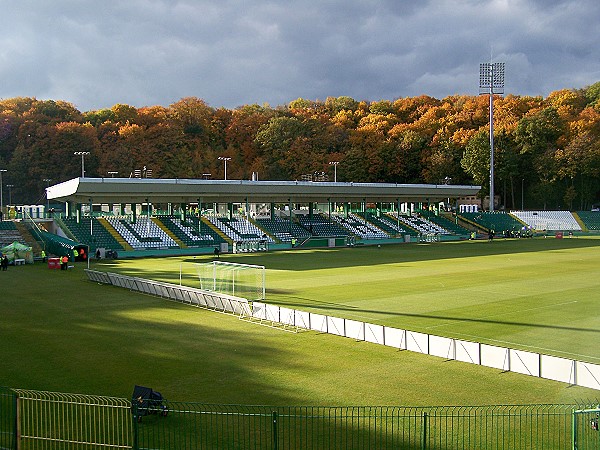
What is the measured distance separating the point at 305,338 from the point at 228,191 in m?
47.7

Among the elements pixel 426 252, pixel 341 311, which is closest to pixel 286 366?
pixel 341 311

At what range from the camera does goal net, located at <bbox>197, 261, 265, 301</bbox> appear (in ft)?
104

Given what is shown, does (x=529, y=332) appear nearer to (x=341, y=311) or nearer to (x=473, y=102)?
(x=341, y=311)

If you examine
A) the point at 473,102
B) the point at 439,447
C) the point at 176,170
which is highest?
the point at 473,102

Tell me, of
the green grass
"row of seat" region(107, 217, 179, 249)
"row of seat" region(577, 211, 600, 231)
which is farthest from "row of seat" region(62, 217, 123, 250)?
"row of seat" region(577, 211, 600, 231)

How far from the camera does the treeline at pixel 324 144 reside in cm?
9475

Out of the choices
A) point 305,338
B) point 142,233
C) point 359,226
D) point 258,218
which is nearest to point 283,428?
point 305,338

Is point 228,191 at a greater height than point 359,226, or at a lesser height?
greater

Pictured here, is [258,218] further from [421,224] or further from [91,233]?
[421,224]

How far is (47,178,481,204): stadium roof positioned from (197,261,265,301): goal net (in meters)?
27.2

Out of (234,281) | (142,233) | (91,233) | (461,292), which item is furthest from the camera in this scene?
(142,233)

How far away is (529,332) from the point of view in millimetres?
21969

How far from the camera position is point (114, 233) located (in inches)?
2472

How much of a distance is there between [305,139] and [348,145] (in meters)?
8.17
